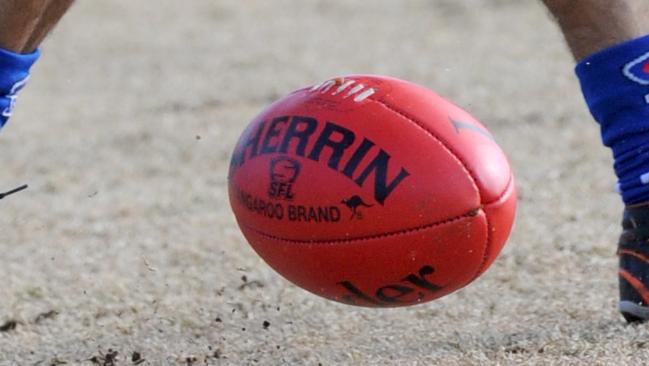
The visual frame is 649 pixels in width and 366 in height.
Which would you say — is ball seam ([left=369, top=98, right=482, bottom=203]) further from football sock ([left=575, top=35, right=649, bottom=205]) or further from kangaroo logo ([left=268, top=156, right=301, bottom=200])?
football sock ([left=575, top=35, right=649, bottom=205])

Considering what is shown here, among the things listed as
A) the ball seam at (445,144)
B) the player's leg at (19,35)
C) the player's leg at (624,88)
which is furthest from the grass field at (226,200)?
the player's leg at (19,35)

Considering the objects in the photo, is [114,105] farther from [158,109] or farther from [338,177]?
[338,177]

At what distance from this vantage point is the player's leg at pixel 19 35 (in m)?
3.21

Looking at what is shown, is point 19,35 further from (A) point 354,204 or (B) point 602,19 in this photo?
(B) point 602,19

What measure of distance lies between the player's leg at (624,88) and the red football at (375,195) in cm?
38

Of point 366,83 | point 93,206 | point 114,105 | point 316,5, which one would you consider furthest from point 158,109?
point 366,83

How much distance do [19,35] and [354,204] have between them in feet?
3.06

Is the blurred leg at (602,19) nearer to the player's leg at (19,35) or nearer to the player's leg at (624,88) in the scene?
the player's leg at (624,88)

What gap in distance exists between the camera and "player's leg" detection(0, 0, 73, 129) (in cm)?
321

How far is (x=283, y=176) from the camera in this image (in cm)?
296

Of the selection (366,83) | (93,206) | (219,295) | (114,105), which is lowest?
(114,105)

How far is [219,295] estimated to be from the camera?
3947 millimetres

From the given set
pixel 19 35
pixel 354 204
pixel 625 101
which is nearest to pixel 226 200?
pixel 19 35

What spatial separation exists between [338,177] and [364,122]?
0.49 feet
